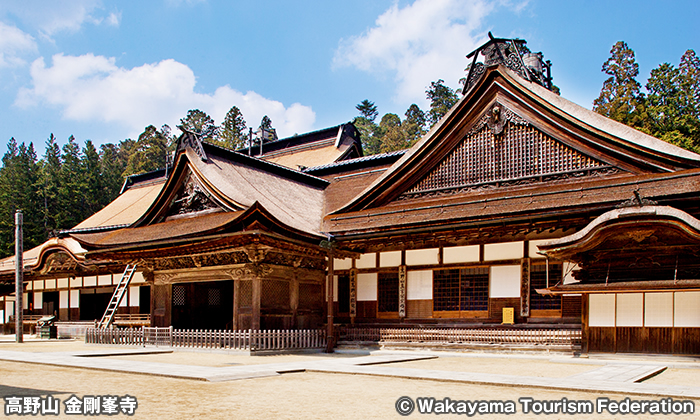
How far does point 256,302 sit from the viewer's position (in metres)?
19.3

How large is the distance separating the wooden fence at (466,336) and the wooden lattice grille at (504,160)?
490 centimetres

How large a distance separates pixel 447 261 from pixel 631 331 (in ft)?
19.7

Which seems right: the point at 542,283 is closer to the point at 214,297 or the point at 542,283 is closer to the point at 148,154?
the point at 214,297

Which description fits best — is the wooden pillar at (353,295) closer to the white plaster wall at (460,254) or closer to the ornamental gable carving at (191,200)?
the white plaster wall at (460,254)

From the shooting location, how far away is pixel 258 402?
8.59 metres

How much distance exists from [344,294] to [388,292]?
1856 mm

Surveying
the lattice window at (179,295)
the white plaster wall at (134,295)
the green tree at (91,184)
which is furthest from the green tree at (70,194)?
the lattice window at (179,295)

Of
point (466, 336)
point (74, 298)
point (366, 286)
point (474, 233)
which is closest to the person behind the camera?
point (466, 336)

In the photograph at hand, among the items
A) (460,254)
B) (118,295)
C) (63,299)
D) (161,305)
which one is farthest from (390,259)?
(63,299)

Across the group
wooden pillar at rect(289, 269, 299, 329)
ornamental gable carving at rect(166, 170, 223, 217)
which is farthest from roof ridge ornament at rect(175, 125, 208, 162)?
wooden pillar at rect(289, 269, 299, 329)

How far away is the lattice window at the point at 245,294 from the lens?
773 inches

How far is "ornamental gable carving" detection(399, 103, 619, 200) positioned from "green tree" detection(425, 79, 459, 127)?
65.1 m

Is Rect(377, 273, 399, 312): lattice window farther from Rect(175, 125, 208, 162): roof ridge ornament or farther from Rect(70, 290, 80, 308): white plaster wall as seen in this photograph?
Rect(70, 290, 80, 308): white plaster wall

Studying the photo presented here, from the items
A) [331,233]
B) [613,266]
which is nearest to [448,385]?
[613,266]
